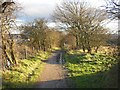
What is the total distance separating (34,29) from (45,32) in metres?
3.85

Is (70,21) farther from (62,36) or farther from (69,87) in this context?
(69,87)

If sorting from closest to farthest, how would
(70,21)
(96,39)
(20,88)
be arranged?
1. (20,88)
2. (96,39)
3. (70,21)

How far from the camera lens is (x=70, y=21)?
49219 millimetres

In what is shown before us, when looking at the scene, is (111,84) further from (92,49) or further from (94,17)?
(92,49)

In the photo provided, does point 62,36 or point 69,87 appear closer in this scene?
point 69,87

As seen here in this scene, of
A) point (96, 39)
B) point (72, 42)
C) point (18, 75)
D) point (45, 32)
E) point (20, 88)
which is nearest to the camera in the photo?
point (20, 88)

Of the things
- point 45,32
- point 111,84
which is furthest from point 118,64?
point 45,32

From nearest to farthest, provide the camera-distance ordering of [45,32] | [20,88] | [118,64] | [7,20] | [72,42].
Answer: [118,64] → [20,88] → [7,20] → [45,32] → [72,42]

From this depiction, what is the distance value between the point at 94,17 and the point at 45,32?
1200 centimetres

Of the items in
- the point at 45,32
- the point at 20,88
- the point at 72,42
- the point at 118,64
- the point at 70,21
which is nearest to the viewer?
the point at 118,64

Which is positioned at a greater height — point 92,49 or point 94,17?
point 94,17

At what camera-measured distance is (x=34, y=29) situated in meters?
51.0

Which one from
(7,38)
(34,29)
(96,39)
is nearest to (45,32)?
(34,29)

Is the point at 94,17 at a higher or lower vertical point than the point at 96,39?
higher
